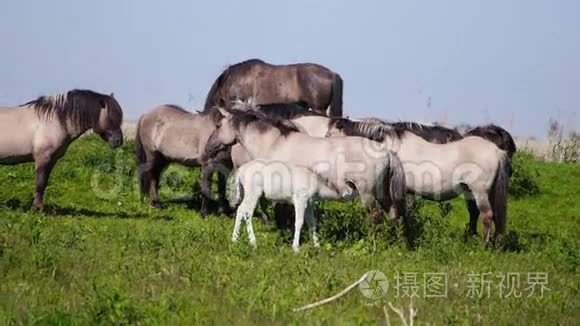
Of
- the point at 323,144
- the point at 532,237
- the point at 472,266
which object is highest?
the point at 323,144

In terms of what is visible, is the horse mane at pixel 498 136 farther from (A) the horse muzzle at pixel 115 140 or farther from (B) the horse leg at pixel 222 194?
(A) the horse muzzle at pixel 115 140

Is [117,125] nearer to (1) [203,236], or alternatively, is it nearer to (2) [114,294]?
(1) [203,236]

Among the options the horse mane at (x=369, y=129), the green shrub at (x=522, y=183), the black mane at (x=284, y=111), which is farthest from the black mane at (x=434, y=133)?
the green shrub at (x=522, y=183)

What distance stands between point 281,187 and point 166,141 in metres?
5.53

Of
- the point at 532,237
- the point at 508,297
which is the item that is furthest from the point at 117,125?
the point at 508,297

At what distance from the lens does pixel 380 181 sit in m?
12.9

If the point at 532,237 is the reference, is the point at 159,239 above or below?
above

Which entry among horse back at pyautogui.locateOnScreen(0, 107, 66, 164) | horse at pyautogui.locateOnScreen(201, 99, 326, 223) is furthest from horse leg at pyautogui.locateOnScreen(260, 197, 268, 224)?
horse back at pyautogui.locateOnScreen(0, 107, 66, 164)

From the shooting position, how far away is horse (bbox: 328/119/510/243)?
1339cm

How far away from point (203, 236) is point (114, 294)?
15.9ft

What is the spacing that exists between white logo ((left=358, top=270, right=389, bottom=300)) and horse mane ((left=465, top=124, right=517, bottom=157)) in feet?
19.1

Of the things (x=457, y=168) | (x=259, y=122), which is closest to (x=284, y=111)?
(x=259, y=122)

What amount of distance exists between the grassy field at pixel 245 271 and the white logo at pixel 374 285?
0.06 m

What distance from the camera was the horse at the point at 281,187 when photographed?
476 inches
